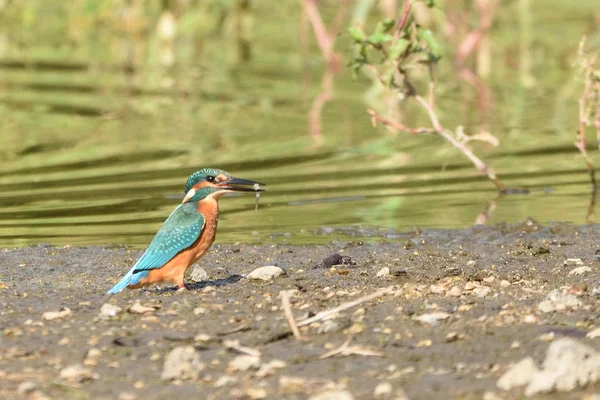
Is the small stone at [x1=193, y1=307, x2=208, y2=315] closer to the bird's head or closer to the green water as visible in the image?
the bird's head

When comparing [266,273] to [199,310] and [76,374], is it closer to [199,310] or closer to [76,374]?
[199,310]

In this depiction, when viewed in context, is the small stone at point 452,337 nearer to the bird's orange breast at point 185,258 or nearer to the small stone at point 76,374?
the small stone at point 76,374

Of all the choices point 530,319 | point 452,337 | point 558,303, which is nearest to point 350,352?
point 452,337

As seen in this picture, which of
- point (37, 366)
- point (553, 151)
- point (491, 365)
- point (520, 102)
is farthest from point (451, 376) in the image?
point (520, 102)

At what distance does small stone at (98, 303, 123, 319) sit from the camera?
5444 millimetres

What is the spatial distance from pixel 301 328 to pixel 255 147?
23.2 feet

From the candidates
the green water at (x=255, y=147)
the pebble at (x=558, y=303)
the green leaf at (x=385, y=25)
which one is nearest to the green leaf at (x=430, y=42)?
the green leaf at (x=385, y=25)

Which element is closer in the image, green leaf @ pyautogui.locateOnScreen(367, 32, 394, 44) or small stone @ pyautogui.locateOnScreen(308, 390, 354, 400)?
small stone @ pyautogui.locateOnScreen(308, 390, 354, 400)

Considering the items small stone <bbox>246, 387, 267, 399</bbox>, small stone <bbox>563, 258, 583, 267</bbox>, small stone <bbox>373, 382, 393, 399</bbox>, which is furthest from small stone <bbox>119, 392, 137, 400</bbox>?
small stone <bbox>563, 258, 583, 267</bbox>

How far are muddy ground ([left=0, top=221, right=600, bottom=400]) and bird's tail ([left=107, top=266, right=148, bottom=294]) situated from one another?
6cm

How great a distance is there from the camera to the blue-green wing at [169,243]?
621 cm

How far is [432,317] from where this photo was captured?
17.1 ft

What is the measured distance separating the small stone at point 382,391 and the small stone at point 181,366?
0.74m

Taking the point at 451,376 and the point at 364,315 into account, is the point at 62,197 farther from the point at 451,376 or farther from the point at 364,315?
the point at 451,376
